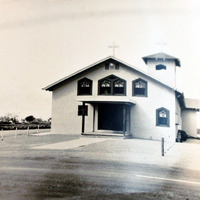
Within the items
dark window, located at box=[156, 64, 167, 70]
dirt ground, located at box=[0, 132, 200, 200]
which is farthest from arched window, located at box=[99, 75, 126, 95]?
dirt ground, located at box=[0, 132, 200, 200]

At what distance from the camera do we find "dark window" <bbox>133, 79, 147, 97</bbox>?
580 inches

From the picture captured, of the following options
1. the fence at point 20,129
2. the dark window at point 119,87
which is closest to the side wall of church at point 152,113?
the dark window at point 119,87

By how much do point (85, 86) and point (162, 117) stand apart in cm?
514

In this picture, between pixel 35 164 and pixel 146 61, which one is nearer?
pixel 35 164

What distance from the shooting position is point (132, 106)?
1479cm

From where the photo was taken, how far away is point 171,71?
663 inches

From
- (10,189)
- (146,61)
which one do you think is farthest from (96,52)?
(146,61)

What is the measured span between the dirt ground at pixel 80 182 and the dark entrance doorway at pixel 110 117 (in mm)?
8961

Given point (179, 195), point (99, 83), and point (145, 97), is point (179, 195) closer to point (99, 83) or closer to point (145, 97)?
point (145, 97)

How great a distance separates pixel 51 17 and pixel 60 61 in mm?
1361

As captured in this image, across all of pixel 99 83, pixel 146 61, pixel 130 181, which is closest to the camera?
pixel 130 181

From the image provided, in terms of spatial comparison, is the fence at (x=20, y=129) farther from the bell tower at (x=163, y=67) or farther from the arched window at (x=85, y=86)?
the bell tower at (x=163, y=67)

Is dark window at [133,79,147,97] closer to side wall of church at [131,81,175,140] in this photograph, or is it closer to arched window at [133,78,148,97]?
arched window at [133,78,148,97]

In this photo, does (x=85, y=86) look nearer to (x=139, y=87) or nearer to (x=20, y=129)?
(x=139, y=87)
